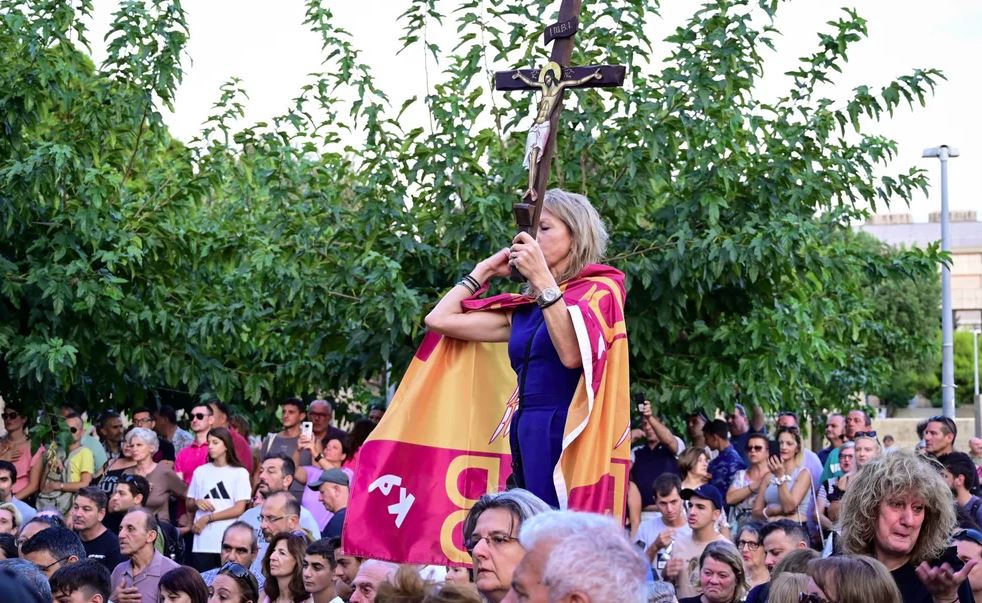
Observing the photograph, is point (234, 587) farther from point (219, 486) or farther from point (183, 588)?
point (219, 486)

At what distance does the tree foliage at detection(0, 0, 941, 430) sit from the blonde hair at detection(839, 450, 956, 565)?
5173 millimetres

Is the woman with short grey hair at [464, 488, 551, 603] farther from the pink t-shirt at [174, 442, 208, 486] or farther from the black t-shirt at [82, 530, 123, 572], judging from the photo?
the pink t-shirt at [174, 442, 208, 486]

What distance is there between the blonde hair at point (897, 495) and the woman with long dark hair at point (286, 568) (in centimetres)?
350

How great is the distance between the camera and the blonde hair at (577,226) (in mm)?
5316

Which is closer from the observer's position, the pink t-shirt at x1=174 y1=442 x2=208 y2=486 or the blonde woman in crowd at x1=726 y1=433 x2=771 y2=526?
the blonde woman in crowd at x1=726 y1=433 x2=771 y2=526

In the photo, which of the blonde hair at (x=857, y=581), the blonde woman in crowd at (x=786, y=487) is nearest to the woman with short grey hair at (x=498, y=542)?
the blonde hair at (x=857, y=581)

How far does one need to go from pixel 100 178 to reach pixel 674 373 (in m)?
4.69

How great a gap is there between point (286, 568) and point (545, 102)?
3.40m

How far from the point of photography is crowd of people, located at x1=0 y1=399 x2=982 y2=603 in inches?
177

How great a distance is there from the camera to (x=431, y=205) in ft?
37.3

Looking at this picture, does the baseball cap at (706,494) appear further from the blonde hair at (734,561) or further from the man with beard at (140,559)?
the man with beard at (140,559)

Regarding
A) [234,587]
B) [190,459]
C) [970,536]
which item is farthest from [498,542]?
[190,459]

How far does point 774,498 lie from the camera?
34.1 ft

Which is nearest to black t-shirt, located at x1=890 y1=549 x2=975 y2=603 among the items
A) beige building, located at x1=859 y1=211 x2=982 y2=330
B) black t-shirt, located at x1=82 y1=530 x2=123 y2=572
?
black t-shirt, located at x1=82 y1=530 x2=123 y2=572
